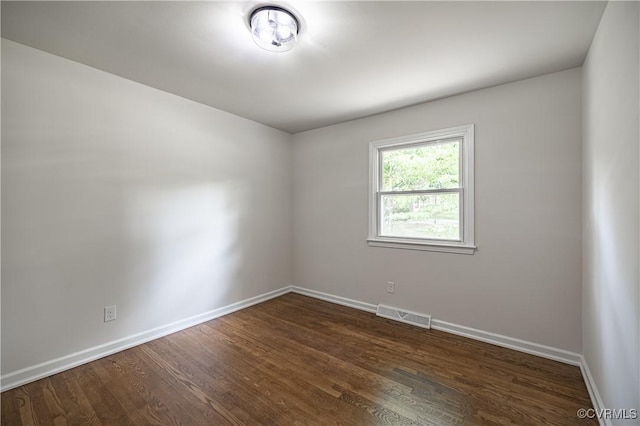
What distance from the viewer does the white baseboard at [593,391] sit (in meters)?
1.53

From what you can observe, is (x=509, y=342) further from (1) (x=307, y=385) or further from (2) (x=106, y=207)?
(2) (x=106, y=207)

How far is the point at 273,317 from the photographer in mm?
3164

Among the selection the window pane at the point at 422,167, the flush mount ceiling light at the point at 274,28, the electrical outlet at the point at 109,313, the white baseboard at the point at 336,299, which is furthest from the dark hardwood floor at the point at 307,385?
the flush mount ceiling light at the point at 274,28

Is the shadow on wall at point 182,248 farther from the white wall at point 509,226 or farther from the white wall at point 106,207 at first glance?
the white wall at point 509,226

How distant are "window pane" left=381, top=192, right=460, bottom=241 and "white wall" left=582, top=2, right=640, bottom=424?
40.7 inches

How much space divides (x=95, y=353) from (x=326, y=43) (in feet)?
10.3

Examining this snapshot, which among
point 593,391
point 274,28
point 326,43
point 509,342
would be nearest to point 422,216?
point 509,342

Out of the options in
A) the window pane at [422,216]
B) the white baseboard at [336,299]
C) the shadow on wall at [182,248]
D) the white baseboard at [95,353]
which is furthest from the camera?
the white baseboard at [336,299]

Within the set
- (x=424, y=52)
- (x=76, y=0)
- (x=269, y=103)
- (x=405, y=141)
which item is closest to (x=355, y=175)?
(x=405, y=141)

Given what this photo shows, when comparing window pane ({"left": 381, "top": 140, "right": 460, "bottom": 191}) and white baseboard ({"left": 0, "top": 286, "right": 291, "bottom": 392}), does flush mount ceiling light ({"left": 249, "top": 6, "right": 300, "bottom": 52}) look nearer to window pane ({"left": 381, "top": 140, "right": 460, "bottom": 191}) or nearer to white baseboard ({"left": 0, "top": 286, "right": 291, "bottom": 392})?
window pane ({"left": 381, "top": 140, "right": 460, "bottom": 191})

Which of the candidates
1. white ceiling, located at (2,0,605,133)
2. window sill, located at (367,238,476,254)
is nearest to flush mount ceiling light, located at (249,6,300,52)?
white ceiling, located at (2,0,605,133)

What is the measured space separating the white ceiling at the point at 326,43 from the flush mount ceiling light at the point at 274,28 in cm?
6

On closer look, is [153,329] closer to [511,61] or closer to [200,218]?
[200,218]

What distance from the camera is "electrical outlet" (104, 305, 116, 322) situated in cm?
233
